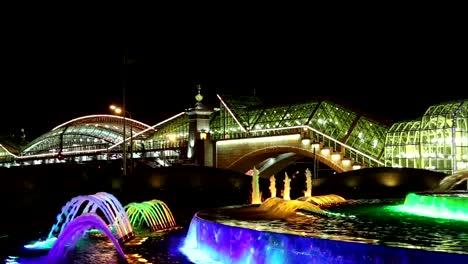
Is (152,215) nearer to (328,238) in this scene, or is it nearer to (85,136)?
(328,238)

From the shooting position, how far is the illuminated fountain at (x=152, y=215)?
2673cm

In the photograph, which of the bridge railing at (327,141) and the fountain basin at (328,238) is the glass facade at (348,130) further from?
the fountain basin at (328,238)

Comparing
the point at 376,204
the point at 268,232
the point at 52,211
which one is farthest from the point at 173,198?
the point at 268,232

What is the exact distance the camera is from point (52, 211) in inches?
1324

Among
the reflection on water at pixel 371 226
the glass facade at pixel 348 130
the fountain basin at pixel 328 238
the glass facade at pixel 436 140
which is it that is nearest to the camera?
the fountain basin at pixel 328 238

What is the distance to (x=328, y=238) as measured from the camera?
→ 1412cm

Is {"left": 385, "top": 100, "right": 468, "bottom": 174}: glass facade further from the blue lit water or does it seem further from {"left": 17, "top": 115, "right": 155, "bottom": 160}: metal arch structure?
{"left": 17, "top": 115, "right": 155, "bottom": 160}: metal arch structure

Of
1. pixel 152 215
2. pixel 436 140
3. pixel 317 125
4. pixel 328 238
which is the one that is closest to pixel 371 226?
pixel 328 238

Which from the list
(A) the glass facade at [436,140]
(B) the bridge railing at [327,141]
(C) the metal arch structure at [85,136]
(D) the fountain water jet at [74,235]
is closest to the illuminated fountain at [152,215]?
(D) the fountain water jet at [74,235]

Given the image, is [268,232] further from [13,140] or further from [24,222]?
[13,140]

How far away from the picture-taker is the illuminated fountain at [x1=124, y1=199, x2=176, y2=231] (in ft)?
87.7

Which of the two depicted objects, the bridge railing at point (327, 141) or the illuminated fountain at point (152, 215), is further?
the bridge railing at point (327, 141)

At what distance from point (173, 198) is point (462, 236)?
2709 cm

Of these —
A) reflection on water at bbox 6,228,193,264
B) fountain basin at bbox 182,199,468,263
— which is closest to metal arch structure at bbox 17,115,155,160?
reflection on water at bbox 6,228,193,264
